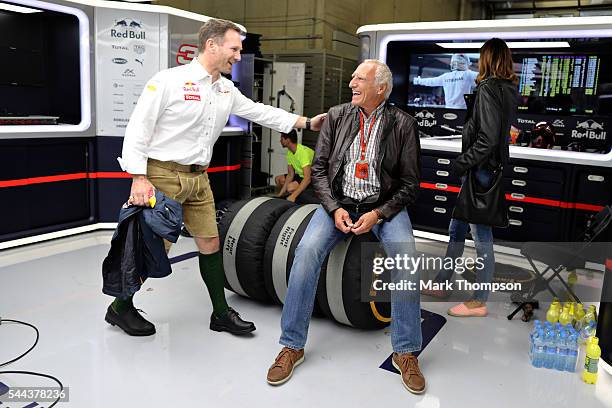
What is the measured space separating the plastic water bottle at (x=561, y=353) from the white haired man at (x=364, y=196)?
0.80 m

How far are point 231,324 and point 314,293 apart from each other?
0.66m

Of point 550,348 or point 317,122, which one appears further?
point 317,122

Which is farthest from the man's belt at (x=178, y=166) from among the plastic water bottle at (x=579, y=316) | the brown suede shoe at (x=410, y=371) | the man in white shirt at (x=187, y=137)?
the plastic water bottle at (x=579, y=316)

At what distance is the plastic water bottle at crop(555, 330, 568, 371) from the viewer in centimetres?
286

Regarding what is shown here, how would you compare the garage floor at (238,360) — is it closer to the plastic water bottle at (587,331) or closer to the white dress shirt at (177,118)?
the plastic water bottle at (587,331)

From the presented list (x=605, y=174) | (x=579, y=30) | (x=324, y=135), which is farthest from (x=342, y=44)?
(x=324, y=135)

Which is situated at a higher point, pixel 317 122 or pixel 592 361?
pixel 317 122

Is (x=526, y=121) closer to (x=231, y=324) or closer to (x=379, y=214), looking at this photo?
(x=379, y=214)

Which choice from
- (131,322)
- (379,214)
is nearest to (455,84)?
(379,214)

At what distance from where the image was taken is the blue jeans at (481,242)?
3.35 metres

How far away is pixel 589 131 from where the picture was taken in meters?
5.23

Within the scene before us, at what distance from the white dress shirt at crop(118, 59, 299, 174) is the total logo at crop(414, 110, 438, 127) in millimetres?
3662

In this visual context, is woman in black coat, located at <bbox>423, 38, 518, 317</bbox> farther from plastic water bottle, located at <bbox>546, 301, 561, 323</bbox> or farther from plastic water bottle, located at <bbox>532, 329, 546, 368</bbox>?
plastic water bottle, located at <bbox>532, 329, 546, 368</bbox>

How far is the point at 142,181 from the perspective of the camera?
2750mm
